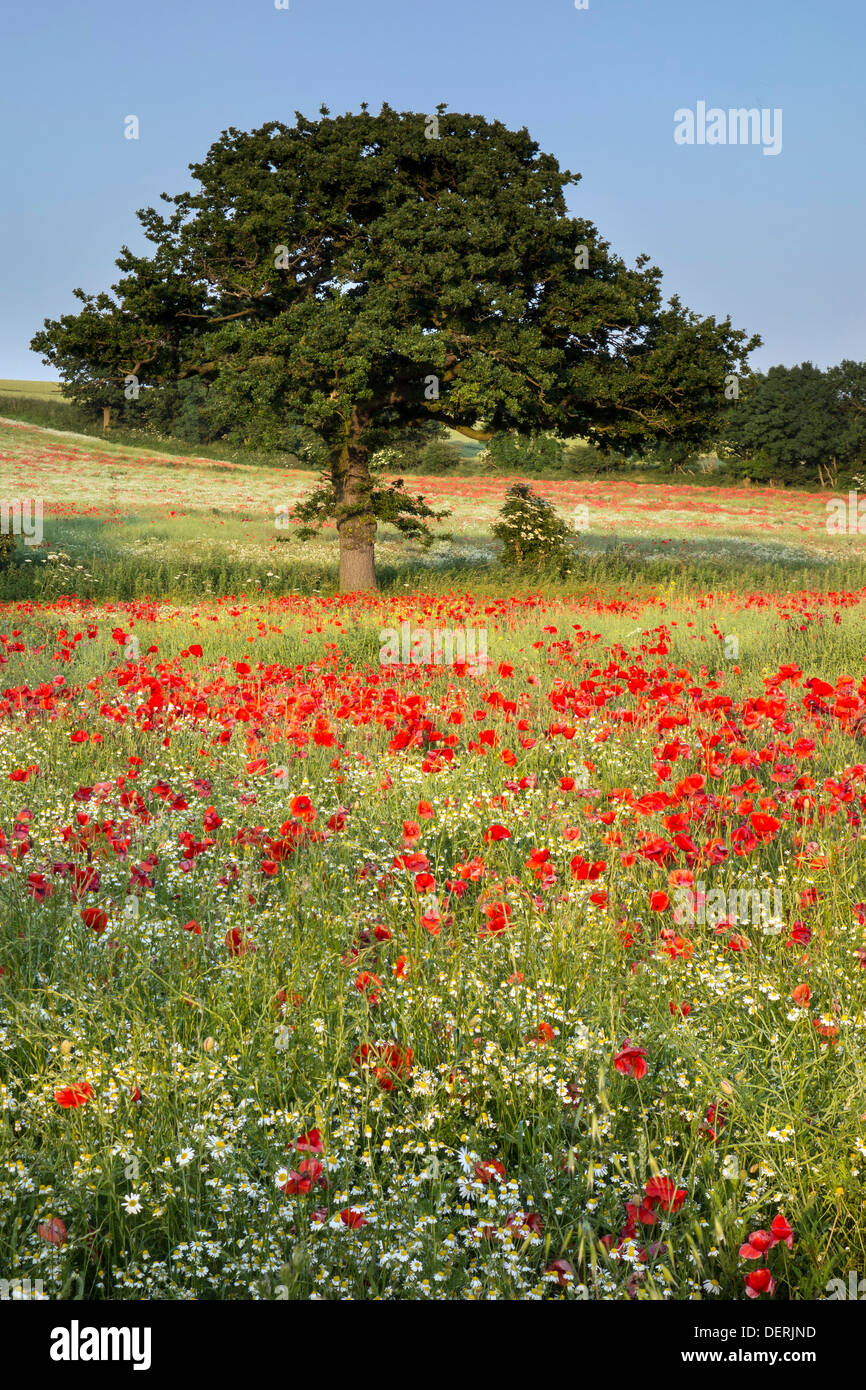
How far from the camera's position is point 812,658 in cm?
833

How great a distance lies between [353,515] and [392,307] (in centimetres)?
397

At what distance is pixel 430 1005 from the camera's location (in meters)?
2.59

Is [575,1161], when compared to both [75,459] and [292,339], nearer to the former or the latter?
[292,339]

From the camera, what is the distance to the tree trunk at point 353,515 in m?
17.8

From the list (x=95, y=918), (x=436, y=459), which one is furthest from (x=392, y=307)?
(x=436, y=459)

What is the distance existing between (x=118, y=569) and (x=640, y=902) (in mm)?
18282

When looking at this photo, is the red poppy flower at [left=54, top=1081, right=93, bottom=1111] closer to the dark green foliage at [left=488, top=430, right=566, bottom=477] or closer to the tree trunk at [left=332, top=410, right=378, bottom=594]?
the tree trunk at [left=332, top=410, right=378, bottom=594]

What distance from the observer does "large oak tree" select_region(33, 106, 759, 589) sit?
15.7m

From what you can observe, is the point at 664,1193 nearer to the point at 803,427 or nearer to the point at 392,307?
the point at 392,307

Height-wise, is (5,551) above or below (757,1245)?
above

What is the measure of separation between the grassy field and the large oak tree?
451 inches

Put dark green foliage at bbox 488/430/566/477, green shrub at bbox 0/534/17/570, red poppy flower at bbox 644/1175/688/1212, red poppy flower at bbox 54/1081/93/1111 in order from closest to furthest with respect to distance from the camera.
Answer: red poppy flower at bbox 644/1175/688/1212 < red poppy flower at bbox 54/1081/93/1111 < dark green foliage at bbox 488/430/566/477 < green shrub at bbox 0/534/17/570

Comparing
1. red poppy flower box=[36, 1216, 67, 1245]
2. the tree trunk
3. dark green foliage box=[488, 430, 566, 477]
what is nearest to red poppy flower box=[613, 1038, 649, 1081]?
red poppy flower box=[36, 1216, 67, 1245]
